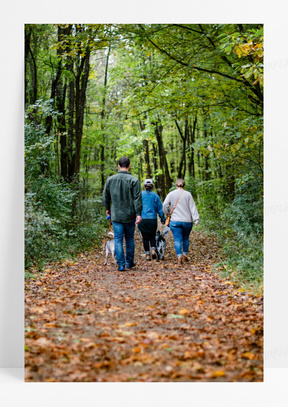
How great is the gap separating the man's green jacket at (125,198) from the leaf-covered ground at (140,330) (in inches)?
50.4

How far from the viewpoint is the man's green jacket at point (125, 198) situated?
21.8 feet

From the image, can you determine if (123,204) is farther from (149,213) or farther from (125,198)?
(149,213)

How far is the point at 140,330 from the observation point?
4160mm

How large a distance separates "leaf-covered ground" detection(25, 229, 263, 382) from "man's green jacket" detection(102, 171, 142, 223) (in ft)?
4.20

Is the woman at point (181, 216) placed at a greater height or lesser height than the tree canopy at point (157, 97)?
lesser

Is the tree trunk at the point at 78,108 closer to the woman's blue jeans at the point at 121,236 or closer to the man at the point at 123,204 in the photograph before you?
the man at the point at 123,204

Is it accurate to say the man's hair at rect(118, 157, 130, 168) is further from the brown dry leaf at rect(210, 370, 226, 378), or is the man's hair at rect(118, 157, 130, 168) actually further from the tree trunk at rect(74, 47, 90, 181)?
the brown dry leaf at rect(210, 370, 226, 378)

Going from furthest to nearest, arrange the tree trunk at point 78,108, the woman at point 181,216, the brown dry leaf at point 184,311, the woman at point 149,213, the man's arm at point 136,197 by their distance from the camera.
→ 1. the tree trunk at point 78,108
2. the woman at point 149,213
3. the woman at point 181,216
4. the man's arm at point 136,197
5. the brown dry leaf at point 184,311

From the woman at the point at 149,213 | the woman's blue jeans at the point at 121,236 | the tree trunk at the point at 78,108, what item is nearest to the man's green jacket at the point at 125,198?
the woman's blue jeans at the point at 121,236

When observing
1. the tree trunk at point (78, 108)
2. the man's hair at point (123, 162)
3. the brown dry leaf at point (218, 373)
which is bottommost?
the brown dry leaf at point (218, 373)

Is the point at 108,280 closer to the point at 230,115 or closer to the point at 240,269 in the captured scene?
the point at 240,269
